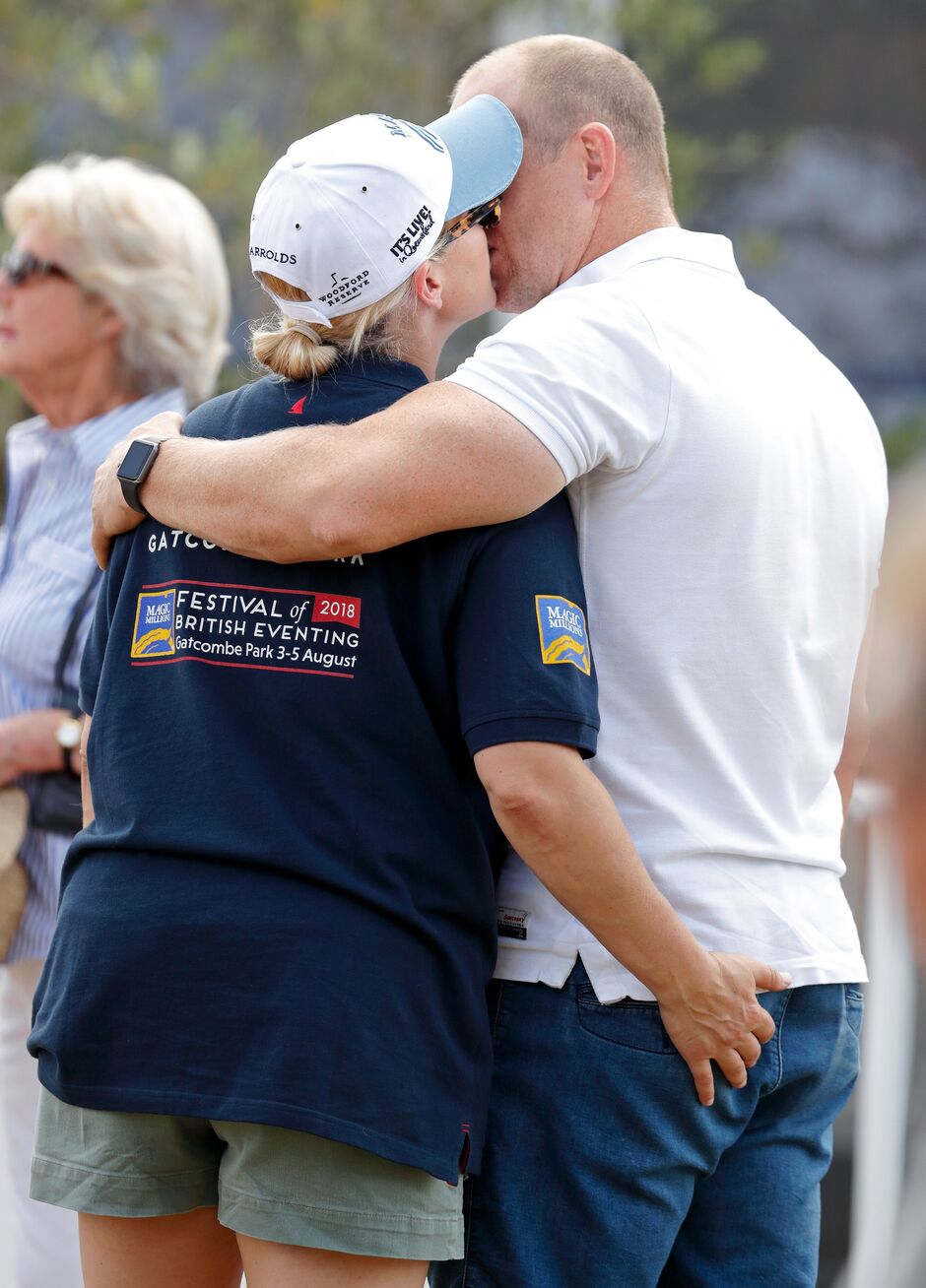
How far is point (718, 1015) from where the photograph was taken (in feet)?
5.89

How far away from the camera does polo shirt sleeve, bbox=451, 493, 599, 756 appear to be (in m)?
1.69

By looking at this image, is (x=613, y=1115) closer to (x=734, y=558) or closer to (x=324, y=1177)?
(x=324, y=1177)

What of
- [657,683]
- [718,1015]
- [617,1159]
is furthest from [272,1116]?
[657,683]

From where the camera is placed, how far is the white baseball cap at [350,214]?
1792 millimetres

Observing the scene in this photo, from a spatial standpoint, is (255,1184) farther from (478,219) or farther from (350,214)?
(478,219)

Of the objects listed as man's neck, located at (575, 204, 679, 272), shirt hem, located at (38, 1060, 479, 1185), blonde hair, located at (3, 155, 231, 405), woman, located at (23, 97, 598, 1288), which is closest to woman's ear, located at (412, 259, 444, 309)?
woman, located at (23, 97, 598, 1288)

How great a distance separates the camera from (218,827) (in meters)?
1.71

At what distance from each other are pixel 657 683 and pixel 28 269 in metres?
2.00

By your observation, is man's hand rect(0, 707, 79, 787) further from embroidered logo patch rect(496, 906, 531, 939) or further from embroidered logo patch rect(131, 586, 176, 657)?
embroidered logo patch rect(496, 906, 531, 939)

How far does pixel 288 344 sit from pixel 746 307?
61 centimetres

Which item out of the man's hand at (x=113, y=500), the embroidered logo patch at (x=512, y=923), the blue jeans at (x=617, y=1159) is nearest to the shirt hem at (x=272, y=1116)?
the blue jeans at (x=617, y=1159)

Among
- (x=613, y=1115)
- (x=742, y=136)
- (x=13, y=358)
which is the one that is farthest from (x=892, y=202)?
(x=613, y=1115)

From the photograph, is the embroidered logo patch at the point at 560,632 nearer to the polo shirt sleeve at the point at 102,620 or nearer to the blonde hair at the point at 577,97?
the polo shirt sleeve at the point at 102,620

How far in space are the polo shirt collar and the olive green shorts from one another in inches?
46.0
